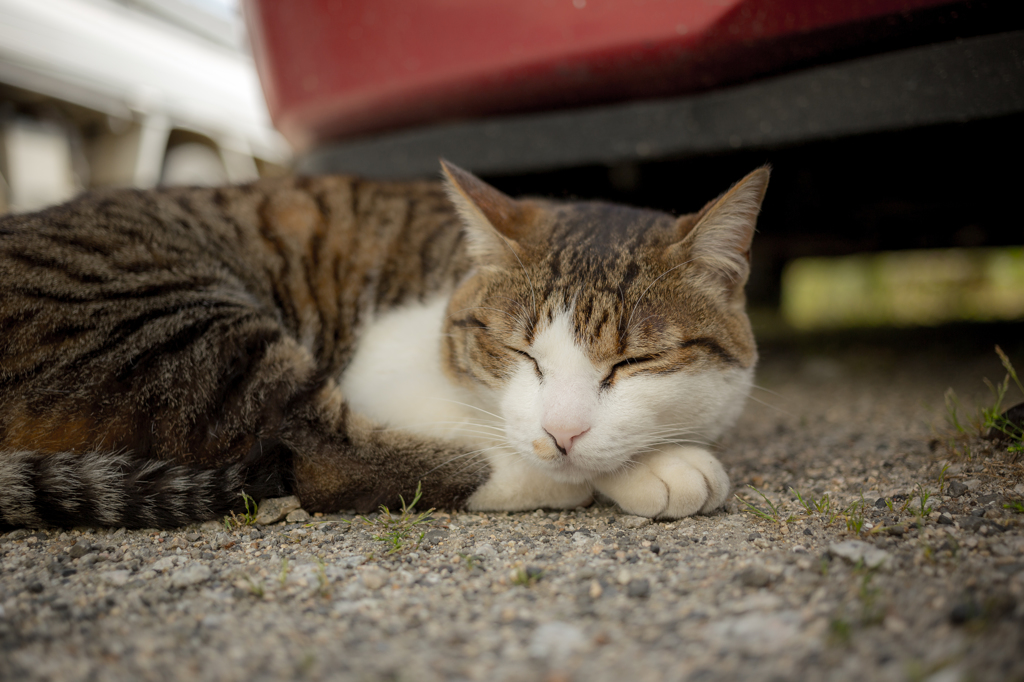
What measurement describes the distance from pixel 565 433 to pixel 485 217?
0.74m

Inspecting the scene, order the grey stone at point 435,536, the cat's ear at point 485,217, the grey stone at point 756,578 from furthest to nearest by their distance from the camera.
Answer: the cat's ear at point 485,217 < the grey stone at point 435,536 < the grey stone at point 756,578

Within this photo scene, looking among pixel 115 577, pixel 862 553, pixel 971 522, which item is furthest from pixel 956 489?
pixel 115 577

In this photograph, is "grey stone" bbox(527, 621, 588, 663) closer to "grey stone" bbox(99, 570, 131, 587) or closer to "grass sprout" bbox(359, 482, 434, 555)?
"grass sprout" bbox(359, 482, 434, 555)

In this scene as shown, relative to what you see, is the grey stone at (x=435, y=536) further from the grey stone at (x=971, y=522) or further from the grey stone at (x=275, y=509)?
the grey stone at (x=971, y=522)

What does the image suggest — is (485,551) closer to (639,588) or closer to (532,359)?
(639,588)

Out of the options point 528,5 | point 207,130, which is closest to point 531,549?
point 528,5

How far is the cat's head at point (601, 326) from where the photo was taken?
5.18ft

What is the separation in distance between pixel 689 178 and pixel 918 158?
3.73 feet

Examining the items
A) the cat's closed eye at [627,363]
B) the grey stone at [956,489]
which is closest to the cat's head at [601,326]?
the cat's closed eye at [627,363]

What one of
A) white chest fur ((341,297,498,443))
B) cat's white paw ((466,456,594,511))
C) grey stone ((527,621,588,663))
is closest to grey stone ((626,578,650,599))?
grey stone ((527,621,588,663))

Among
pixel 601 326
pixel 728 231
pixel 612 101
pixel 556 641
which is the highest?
pixel 612 101

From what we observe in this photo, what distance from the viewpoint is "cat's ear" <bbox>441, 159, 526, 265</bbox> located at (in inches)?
74.2

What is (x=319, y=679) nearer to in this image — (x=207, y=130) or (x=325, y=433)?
(x=325, y=433)

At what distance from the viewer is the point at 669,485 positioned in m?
1.66
